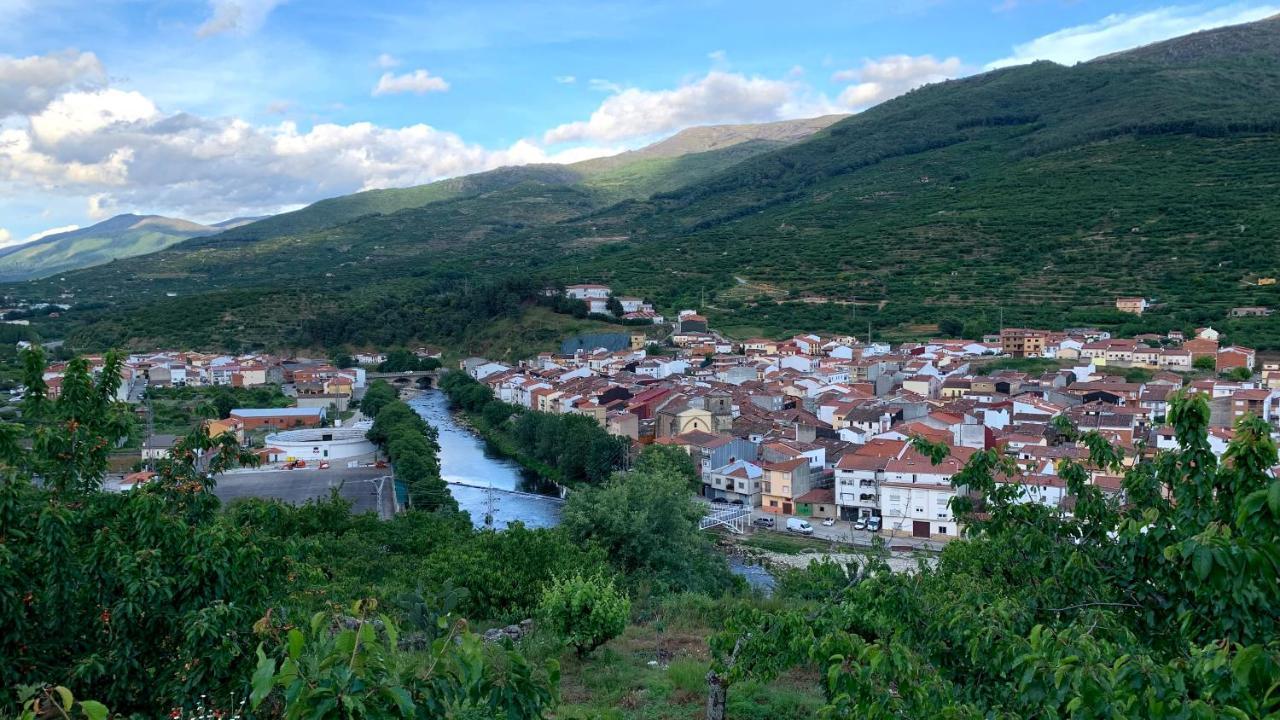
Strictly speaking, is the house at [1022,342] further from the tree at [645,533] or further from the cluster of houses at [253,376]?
the tree at [645,533]

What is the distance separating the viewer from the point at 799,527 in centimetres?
2495

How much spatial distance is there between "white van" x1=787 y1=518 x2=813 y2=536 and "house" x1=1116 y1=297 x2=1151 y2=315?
1259 inches

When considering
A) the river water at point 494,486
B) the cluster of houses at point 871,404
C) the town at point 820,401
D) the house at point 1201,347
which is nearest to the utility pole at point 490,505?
the river water at point 494,486

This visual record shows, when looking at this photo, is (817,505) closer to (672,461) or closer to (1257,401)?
(672,461)

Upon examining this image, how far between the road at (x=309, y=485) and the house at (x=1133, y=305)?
40595 mm

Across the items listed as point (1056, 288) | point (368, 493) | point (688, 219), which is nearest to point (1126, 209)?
point (1056, 288)

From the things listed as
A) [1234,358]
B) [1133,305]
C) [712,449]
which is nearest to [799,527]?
[712,449]

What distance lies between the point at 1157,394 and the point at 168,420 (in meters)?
37.7

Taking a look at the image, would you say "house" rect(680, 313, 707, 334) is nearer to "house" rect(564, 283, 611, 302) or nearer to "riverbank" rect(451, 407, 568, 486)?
"house" rect(564, 283, 611, 302)

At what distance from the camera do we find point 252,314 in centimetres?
6369

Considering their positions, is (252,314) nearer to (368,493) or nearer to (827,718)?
(368,493)

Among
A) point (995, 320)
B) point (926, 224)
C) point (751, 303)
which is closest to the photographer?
point (995, 320)

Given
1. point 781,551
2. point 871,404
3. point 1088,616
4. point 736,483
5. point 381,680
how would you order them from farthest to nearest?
point 871,404 → point 736,483 → point 781,551 → point 1088,616 → point 381,680

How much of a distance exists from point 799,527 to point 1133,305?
33226mm
